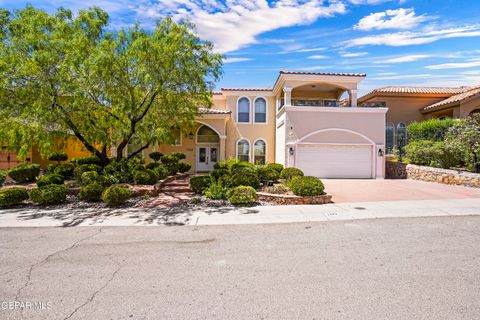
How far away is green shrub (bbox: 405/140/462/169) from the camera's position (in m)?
16.1

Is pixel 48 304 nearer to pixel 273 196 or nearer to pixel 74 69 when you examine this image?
pixel 273 196

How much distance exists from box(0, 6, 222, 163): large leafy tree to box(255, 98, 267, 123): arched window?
34.8 ft

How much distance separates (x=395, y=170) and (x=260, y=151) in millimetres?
9700

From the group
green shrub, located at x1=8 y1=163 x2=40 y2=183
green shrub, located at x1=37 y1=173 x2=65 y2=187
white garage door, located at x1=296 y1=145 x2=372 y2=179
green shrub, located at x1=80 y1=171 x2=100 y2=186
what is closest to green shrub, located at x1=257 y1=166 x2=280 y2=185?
white garage door, located at x1=296 y1=145 x2=372 y2=179

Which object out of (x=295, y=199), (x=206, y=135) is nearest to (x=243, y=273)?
(x=295, y=199)

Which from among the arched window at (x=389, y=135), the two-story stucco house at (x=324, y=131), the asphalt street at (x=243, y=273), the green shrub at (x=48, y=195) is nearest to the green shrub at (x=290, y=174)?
the two-story stucco house at (x=324, y=131)

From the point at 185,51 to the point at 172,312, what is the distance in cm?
974

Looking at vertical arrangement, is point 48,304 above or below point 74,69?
below

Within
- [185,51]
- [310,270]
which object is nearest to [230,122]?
[185,51]

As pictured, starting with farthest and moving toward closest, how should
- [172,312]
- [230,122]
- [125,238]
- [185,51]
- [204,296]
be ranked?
[230,122] < [185,51] < [125,238] < [204,296] < [172,312]

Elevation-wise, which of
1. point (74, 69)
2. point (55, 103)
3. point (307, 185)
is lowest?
point (307, 185)

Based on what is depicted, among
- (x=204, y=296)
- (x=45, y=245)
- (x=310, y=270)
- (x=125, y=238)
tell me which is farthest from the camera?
(x=125, y=238)

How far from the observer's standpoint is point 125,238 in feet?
22.2

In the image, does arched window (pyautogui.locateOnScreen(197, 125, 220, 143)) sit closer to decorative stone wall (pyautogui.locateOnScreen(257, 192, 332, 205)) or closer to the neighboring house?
decorative stone wall (pyautogui.locateOnScreen(257, 192, 332, 205))
